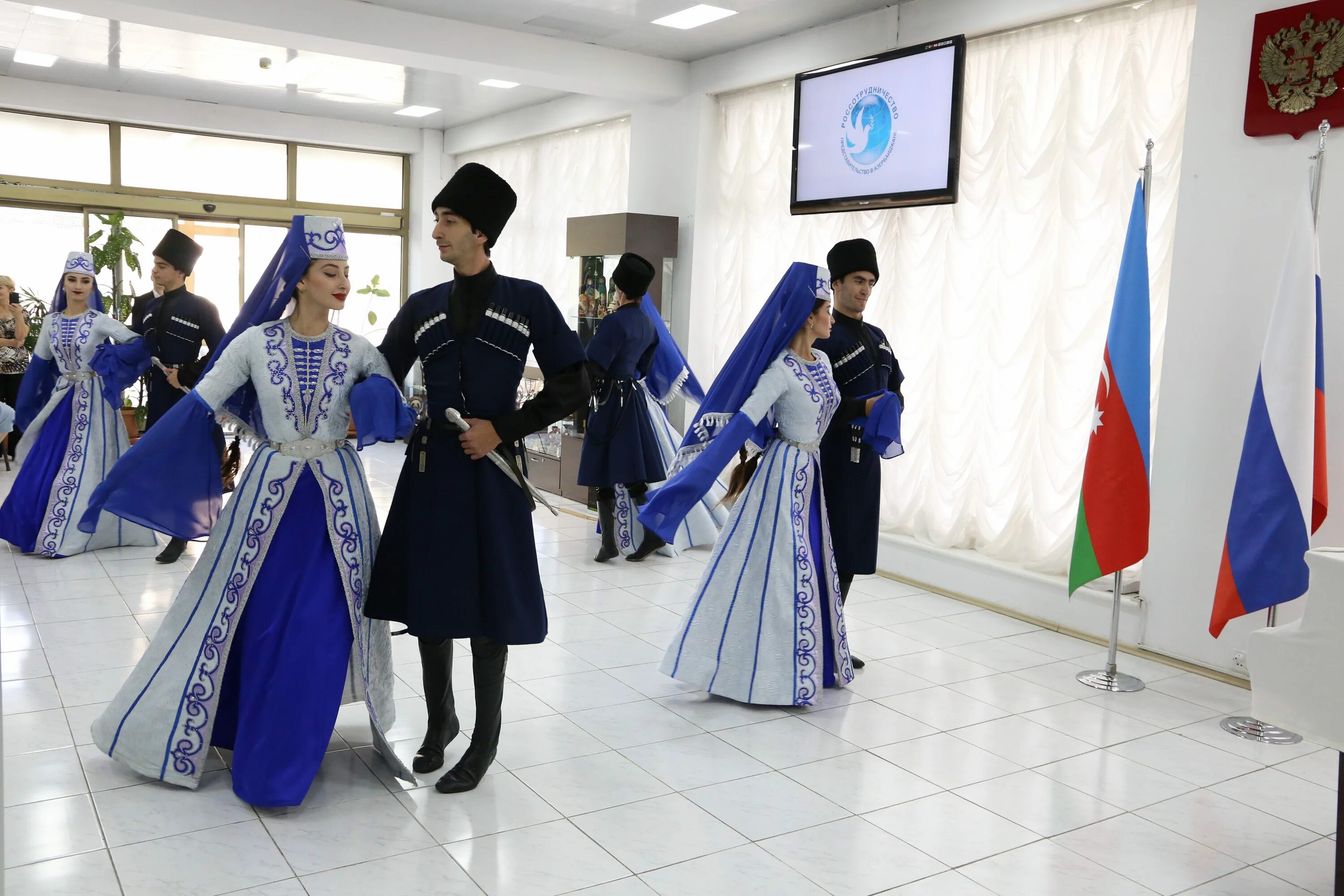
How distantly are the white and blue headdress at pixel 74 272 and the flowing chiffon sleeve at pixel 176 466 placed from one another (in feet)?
9.89

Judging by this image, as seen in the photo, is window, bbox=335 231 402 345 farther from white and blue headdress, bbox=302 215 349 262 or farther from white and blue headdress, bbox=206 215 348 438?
white and blue headdress, bbox=302 215 349 262

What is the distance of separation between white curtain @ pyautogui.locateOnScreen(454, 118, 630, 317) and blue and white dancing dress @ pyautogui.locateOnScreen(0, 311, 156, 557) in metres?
3.47

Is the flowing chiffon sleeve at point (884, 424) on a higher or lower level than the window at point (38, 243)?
lower

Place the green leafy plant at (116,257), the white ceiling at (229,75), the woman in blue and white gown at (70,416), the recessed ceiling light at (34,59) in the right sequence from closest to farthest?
the woman in blue and white gown at (70,416), the white ceiling at (229,75), the recessed ceiling light at (34,59), the green leafy plant at (116,257)

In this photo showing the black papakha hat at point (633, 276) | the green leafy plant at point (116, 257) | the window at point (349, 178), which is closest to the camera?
the black papakha hat at point (633, 276)

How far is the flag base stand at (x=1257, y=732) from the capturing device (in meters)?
3.74

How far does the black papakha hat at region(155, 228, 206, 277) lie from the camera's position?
5113 mm

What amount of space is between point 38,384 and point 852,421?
14.2ft

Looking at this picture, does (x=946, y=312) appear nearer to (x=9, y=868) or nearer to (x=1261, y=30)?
(x=1261, y=30)

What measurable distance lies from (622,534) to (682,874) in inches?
142

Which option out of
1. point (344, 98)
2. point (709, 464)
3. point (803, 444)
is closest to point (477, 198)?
point (709, 464)

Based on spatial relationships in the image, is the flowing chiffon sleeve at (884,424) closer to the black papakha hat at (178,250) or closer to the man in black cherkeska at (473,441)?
the man in black cherkeska at (473,441)

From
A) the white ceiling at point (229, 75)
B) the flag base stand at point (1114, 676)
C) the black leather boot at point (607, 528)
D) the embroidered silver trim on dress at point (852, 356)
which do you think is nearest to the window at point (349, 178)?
the white ceiling at point (229, 75)

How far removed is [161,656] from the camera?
2896mm
